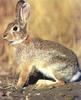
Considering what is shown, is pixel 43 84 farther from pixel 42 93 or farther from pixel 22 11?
pixel 22 11

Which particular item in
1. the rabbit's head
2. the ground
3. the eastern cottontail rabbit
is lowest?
the ground

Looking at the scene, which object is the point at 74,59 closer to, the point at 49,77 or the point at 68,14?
the point at 49,77

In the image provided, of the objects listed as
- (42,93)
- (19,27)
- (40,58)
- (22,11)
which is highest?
(22,11)

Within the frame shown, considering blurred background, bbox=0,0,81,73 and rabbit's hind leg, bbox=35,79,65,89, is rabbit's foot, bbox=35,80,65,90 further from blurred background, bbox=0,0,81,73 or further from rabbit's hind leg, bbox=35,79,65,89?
blurred background, bbox=0,0,81,73

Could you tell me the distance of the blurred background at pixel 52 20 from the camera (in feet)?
50.5

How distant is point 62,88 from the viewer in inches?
528

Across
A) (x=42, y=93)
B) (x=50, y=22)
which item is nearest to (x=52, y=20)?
(x=50, y=22)

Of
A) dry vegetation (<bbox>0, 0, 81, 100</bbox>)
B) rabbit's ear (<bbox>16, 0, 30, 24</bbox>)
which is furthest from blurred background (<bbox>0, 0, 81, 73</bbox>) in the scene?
rabbit's ear (<bbox>16, 0, 30, 24</bbox>)

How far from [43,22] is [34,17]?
0.53 ft

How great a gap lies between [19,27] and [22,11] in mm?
367

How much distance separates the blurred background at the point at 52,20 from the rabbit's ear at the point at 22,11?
1493 millimetres

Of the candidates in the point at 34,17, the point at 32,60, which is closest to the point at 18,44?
the point at 32,60

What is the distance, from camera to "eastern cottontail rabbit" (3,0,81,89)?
13406 mm

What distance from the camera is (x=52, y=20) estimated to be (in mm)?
15586
